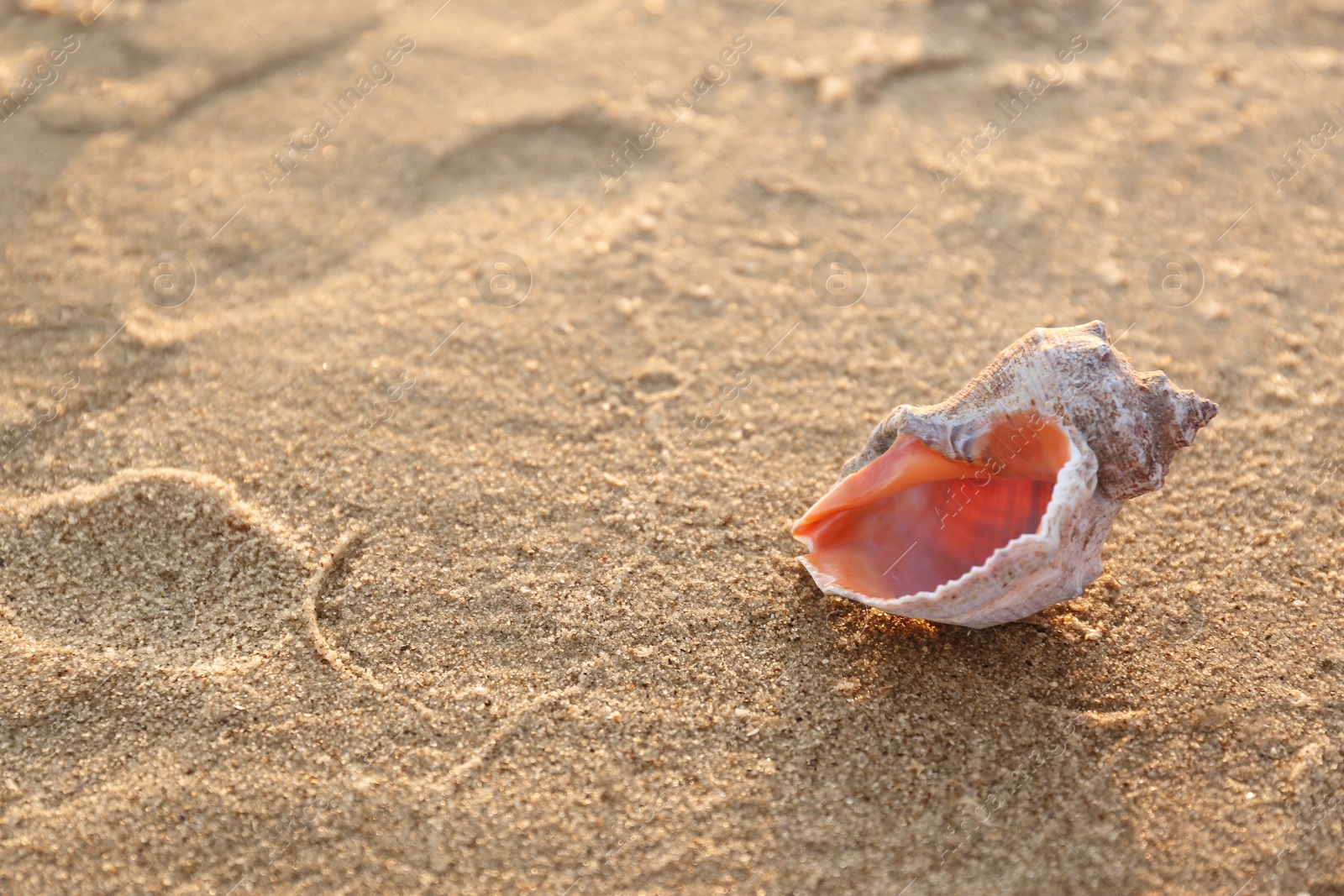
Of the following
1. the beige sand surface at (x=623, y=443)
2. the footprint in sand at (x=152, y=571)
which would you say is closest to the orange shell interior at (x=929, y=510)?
the beige sand surface at (x=623, y=443)

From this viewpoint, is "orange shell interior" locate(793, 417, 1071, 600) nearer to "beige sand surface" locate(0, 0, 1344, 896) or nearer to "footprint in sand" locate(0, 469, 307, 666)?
"beige sand surface" locate(0, 0, 1344, 896)

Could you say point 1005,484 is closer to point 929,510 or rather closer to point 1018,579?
point 929,510

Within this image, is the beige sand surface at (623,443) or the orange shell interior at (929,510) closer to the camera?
the beige sand surface at (623,443)

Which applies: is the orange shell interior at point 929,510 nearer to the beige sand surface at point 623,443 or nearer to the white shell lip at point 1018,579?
the white shell lip at point 1018,579

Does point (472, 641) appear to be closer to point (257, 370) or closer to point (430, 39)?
point (257, 370)

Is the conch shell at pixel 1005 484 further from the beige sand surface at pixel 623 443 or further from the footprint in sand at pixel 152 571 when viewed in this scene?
the footprint in sand at pixel 152 571

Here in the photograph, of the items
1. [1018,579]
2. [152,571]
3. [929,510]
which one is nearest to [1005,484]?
[929,510]

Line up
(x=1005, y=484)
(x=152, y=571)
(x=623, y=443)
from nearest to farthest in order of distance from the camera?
1. (x=1005, y=484)
2. (x=152, y=571)
3. (x=623, y=443)
